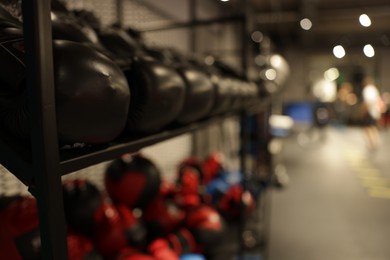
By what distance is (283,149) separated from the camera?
270 inches

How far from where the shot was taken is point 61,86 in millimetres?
507

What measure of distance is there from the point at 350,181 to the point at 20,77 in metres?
4.03

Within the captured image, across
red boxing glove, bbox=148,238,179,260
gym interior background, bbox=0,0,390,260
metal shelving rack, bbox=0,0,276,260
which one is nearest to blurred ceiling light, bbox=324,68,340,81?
gym interior background, bbox=0,0,390,260

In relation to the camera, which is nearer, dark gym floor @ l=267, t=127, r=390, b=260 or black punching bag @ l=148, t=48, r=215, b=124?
black punching bag @ l=148, t=48, r=215, b=124

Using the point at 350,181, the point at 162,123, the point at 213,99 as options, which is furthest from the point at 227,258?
the point at 350,181

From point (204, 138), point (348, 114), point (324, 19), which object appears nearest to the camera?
point (204, 138)

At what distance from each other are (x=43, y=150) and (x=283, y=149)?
671 centimetres

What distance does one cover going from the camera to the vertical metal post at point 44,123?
1.54ft

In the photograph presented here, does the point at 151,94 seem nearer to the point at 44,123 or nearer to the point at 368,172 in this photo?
the point at 44,123

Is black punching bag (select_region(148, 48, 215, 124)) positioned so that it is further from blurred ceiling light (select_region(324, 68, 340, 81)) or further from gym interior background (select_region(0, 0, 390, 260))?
blurred ceiling light (select_region(324, 68, 340, 81))

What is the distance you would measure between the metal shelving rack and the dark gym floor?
1.64 meters

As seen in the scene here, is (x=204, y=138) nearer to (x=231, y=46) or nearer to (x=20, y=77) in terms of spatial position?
(x=231, y=46)

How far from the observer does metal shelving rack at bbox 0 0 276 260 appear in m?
0.47

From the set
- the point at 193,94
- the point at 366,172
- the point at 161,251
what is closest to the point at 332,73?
the point at 366,172
